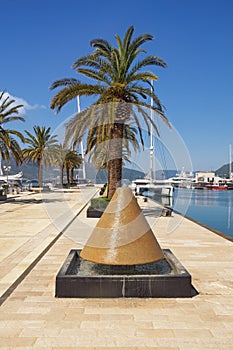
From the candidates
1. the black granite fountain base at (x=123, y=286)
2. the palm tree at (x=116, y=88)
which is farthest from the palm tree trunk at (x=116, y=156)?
the black granite fountain base at (x=123, y=286)

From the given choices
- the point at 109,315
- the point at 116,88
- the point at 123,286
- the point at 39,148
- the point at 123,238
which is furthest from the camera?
the point at 39,148

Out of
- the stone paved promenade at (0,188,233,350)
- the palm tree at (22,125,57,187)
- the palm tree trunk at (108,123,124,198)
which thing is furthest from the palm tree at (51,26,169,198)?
the palm tree at (22,125,57,187)

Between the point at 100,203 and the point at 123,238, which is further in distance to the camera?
the point at 100,203

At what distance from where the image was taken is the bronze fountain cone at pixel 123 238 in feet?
18.3

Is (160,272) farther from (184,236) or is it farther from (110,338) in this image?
(184,236)

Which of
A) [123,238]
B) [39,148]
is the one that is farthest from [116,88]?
[39,148]

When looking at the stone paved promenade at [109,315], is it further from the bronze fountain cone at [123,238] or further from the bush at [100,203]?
the bush at [100,203]

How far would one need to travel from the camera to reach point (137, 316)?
454 cm

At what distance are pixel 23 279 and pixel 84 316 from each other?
215cm

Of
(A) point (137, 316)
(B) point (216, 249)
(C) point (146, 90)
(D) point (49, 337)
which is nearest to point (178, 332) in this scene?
(A) point (137, 316)

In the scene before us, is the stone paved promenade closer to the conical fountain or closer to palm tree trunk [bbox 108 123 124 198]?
the conical fountain

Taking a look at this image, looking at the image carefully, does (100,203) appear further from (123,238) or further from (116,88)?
(123,238)

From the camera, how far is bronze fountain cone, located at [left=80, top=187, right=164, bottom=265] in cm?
559

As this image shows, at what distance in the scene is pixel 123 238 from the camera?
18.7 ft
